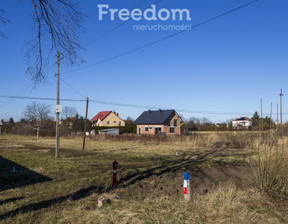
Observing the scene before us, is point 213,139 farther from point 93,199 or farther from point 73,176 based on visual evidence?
point 93,199

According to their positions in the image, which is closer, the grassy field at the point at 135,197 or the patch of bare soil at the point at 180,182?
the grassy field at the point at 135,197

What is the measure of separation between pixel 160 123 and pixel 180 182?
127ft

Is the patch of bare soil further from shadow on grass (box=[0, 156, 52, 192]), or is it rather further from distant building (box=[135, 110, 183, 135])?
distant building (box=[135, 110, 183, 135])

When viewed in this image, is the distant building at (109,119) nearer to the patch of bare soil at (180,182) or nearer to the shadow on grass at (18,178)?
the shadow on grass at (18,178)

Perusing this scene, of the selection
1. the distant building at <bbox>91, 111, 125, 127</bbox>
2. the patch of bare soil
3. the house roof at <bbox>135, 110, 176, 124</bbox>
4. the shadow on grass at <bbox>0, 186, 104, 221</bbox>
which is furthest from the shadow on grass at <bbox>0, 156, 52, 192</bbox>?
the distant building at <bbox>91, 111, 125, 127</bbox>

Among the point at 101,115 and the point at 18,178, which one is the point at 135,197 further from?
the point at 101,115

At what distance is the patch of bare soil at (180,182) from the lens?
22.6ft

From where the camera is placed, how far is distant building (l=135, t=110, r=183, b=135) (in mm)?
47438

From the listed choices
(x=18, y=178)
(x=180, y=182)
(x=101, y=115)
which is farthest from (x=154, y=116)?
(x=18, y=178)

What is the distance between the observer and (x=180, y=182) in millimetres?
8367

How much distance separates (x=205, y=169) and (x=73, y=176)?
621cm

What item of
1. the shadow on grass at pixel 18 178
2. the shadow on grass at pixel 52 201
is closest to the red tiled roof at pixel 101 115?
the shadow on grass at pixel 18 178

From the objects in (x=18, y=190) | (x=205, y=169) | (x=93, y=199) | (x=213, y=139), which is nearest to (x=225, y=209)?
(x=93, y=199)

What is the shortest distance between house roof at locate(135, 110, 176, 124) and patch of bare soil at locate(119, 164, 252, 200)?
118 ft
